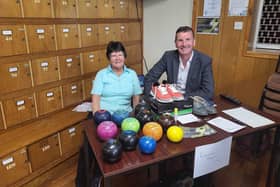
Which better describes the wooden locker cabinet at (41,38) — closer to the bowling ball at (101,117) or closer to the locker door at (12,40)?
the locker door at (12,40)

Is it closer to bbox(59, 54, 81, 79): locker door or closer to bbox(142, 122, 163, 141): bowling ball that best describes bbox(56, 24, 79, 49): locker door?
bbox(59, 54, 81, 79): locker door

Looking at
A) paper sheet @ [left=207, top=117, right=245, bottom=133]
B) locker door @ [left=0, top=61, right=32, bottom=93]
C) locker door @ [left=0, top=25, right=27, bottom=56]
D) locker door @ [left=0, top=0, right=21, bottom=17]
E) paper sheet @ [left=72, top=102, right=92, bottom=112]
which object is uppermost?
locker door @ [left=0, top=0, right=21, bottom=17]

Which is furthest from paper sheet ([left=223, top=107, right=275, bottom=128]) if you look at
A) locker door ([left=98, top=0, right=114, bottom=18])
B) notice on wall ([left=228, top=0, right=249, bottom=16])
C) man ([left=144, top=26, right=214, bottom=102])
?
locker door ([left=98, top=0, right=114, bottom=18])

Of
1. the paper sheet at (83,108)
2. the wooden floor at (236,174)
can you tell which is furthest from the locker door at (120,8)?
the wooden floor at (236,174)

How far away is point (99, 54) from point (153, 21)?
1.01 m

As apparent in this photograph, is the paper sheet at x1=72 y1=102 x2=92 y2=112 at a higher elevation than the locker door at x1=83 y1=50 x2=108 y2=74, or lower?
lower

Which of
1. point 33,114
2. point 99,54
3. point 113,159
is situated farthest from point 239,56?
→ point 33,114

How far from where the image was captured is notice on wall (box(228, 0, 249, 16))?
2242 mm

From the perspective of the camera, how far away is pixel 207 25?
256cm

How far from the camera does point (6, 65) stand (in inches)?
69.8

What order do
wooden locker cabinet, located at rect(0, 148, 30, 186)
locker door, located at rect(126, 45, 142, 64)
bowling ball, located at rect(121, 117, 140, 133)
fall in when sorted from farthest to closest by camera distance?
locker door, located at rect(126, 45, 142, 64)
wooden locker cabinet, located at rect(0, 148, 30, 186)
bowling ball, located at rect(121, 117, 140, 133)

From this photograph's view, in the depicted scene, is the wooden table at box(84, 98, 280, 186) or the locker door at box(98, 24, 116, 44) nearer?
the wooden table at box(84, 98, 280, 186)

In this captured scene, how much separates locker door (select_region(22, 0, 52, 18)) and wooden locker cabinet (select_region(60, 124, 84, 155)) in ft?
3.38

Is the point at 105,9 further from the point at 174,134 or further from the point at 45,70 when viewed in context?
the point at 174,134
